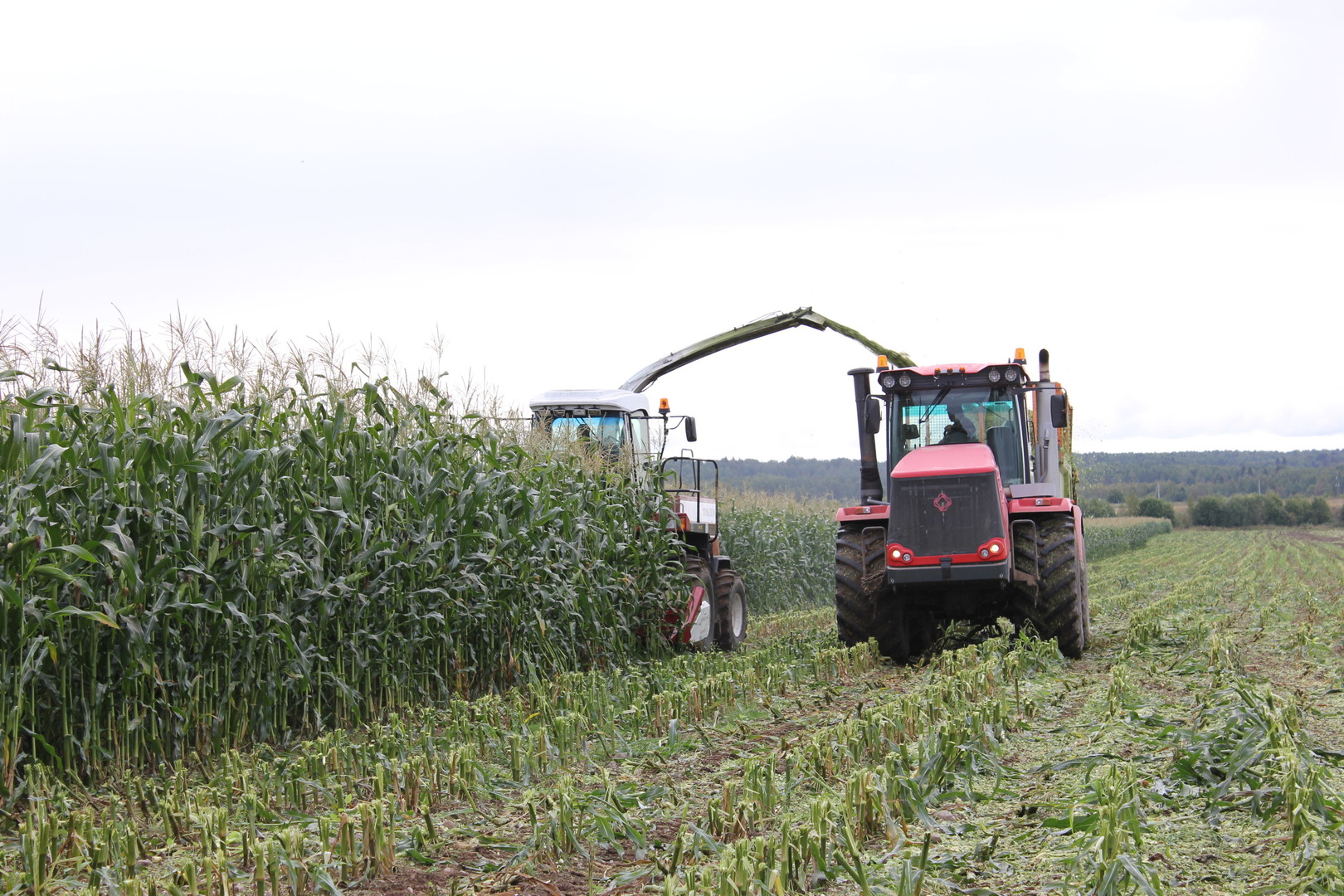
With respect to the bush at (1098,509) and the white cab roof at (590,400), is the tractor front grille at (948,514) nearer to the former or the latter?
the white cab roof at (590,400)

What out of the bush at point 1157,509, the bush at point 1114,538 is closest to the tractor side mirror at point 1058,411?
the bush at point 1114,538

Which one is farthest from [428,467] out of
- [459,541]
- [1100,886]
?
[1100,886]

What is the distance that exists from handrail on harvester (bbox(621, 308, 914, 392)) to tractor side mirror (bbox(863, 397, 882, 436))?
6030 mm

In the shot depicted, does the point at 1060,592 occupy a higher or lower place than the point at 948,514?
lower

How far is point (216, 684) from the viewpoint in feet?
17.8

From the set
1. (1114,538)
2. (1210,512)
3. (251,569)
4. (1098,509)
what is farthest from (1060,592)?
(1210,512)

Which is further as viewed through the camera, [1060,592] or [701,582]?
[701,582]

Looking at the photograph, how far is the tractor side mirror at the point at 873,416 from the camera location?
886 cm

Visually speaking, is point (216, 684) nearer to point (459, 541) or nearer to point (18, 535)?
point (18, 535)

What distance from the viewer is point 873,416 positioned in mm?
8867

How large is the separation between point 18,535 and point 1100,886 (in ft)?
14.8

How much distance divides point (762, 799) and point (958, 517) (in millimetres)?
4509

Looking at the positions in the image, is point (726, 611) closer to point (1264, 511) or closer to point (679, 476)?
point (679, 476)

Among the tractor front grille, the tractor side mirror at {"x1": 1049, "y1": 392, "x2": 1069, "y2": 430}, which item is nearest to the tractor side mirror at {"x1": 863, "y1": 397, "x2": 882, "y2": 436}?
the tractor front grille
